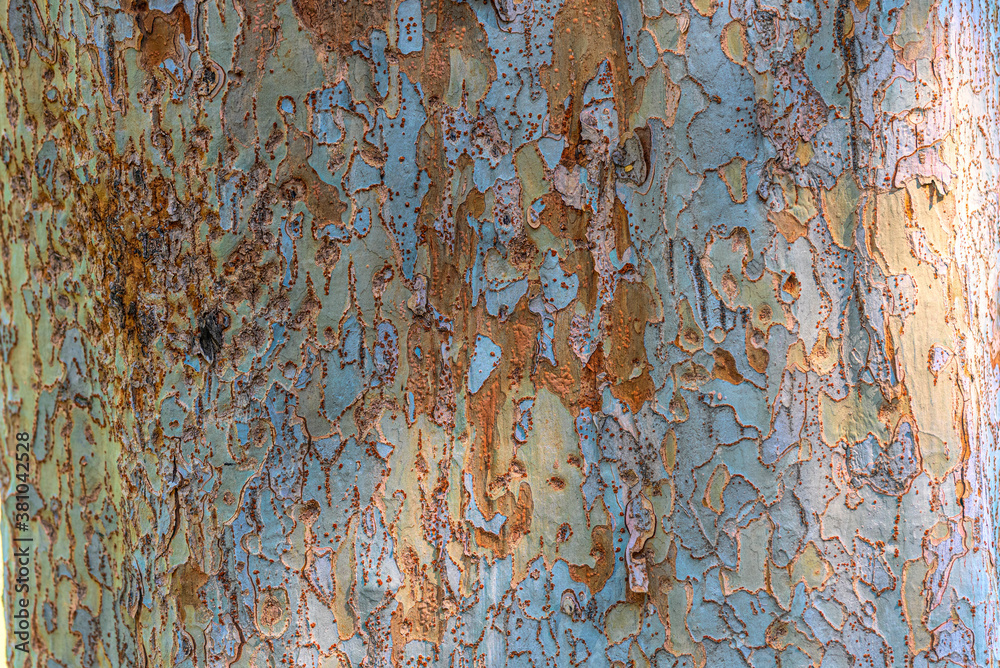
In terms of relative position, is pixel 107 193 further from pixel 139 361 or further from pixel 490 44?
pixel 490 44

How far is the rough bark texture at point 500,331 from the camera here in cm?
83

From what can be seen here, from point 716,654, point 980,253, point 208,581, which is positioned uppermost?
point 980,253

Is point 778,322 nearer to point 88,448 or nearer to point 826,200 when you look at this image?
point 826,200

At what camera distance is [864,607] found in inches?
33.1

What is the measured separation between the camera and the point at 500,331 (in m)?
0.90

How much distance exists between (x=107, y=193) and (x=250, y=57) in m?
0.27

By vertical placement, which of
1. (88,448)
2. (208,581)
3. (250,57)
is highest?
(250,57)

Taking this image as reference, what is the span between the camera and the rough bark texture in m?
0.83

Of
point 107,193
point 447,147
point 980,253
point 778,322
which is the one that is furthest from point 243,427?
point 980,253

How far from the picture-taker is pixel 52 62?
0.87 m

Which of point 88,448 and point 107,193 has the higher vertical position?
point 107,193

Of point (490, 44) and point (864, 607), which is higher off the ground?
point (490, 44)

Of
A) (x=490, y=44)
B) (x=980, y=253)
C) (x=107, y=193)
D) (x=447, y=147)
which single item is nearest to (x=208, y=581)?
(x=107, y=193)

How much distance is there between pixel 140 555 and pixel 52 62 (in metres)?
0.68
